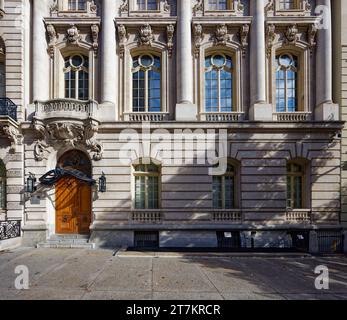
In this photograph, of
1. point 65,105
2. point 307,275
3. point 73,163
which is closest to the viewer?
point 307,275

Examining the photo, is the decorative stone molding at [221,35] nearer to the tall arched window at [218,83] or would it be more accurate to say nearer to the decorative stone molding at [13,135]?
the tall arched window at [218,83]

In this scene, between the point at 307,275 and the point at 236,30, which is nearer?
the point at 307,275

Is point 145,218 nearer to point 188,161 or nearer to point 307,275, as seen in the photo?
point 188,161

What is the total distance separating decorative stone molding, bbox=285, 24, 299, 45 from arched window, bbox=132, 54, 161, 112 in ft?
25.9

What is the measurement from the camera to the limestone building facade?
1323 cm

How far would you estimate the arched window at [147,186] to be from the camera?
13828 millimetres

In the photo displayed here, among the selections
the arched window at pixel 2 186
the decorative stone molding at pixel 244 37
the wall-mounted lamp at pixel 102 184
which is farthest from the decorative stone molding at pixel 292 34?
the arched window at pixel 2 186

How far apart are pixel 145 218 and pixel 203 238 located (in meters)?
3.41

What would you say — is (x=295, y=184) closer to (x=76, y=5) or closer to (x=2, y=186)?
(x=2, y=186)

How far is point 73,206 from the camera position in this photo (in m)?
13.7

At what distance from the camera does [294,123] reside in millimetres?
13578

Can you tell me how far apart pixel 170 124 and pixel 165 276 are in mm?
7932

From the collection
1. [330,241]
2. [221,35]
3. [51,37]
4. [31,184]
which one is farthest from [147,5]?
[330,241]

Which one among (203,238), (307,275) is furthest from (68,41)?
(307,275)
